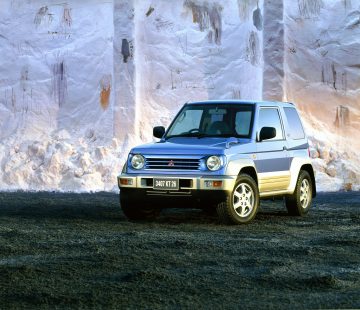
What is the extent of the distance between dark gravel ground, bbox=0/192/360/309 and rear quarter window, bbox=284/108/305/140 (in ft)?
3.78

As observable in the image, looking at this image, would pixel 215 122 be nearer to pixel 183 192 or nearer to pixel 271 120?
pixel 271 120

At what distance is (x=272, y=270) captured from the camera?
897 cm

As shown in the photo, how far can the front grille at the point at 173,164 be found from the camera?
12961 millimetres

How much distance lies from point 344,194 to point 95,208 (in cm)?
585

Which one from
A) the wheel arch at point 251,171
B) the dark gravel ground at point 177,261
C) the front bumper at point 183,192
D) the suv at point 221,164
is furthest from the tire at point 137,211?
the wheel arch at point 251,171

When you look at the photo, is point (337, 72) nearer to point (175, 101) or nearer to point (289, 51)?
point (289, 51)

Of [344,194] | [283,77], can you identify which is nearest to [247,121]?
[344,194]

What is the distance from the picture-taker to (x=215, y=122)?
13938mm

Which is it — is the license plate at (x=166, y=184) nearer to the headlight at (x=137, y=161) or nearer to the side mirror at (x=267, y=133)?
the headlight at (x=137, y=161)

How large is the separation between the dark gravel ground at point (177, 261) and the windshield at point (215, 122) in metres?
1.16

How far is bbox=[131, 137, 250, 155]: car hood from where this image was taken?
42.6 feet

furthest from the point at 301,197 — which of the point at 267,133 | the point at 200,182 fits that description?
the point at 200,182

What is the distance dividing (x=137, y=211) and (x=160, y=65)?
9503 millimetres

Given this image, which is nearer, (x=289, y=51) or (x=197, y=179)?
(x=197, y=179)
